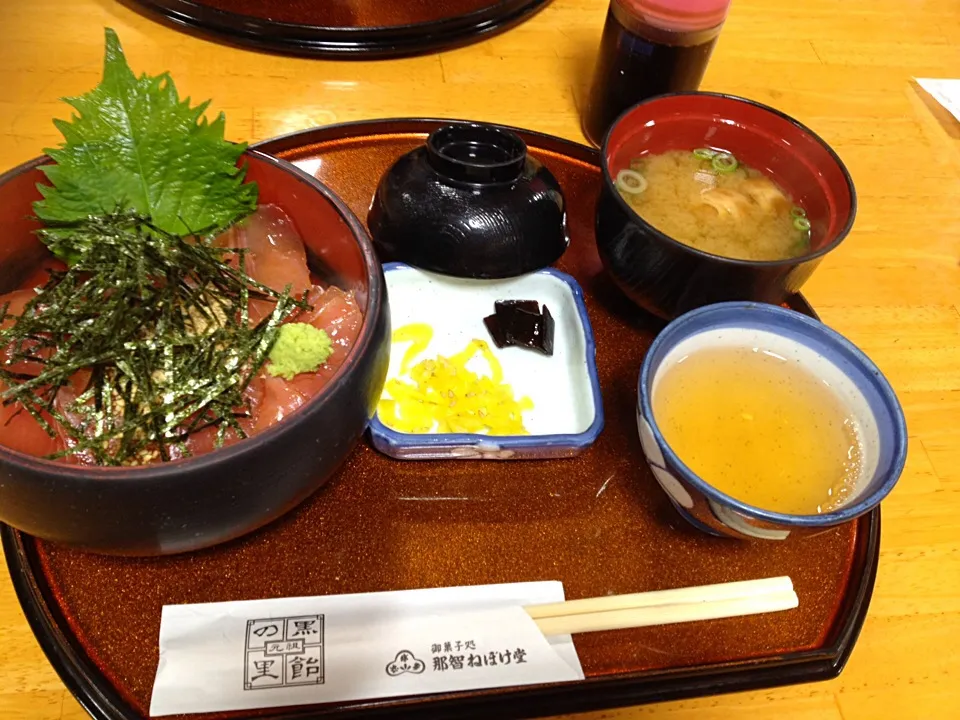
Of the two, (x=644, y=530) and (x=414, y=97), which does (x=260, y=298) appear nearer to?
(x=644, y=530)

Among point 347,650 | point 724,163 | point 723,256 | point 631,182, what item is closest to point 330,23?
point 631,182

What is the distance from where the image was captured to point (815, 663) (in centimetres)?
95

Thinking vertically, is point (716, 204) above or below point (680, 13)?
below

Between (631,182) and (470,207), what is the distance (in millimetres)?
357

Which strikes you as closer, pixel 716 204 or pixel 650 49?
pixel 716 204

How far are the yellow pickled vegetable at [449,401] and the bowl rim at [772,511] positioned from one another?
0.24m

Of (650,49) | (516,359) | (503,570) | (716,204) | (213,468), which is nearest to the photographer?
(213,468)

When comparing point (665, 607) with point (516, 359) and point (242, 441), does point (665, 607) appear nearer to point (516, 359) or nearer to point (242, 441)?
point (516, 359)

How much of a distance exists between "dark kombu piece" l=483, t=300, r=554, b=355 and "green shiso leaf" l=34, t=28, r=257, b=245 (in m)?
0.47

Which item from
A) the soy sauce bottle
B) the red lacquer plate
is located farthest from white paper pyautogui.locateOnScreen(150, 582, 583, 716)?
the red lacquer plate

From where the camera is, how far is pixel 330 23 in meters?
1.71

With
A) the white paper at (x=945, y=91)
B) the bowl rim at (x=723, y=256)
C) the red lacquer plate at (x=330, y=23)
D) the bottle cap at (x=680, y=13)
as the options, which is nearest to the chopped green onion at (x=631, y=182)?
the bowl rim at (x=723, y=256)

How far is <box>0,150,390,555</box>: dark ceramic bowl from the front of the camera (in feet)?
2.29

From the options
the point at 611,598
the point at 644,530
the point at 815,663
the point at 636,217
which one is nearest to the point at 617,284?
the point at 636,217
